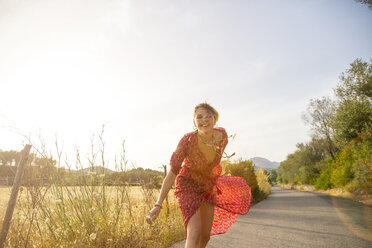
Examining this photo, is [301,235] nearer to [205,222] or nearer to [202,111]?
[205,222]

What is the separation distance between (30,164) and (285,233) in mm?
5545

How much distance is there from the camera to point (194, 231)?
2.18 m

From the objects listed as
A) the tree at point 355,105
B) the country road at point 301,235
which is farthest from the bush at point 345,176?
the country road at point 301,235

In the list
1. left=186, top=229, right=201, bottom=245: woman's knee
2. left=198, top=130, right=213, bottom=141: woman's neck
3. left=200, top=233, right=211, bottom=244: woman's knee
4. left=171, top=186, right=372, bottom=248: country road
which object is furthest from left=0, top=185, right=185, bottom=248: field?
left=198, top=130, right=213, bottom=141: woman's neck

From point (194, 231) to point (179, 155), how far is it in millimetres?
785

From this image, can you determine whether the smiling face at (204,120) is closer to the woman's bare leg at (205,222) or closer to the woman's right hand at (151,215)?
the woman's bare leg at (205,222)

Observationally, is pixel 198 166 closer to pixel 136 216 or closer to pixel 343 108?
pixel 136 216

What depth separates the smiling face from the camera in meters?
2.65

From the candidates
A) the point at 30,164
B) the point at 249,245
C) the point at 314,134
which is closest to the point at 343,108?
the point at 249,245

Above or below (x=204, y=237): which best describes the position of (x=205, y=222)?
above

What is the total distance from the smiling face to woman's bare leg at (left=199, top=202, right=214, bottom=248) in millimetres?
844

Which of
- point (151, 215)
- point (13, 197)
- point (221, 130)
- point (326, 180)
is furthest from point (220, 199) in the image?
point (326, 180)

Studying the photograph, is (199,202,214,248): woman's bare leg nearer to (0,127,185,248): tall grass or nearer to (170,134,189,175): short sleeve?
(170,134,189,175): short sleeve

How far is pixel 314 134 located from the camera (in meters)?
32.8
